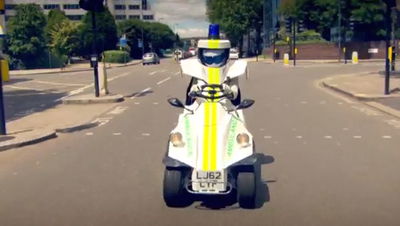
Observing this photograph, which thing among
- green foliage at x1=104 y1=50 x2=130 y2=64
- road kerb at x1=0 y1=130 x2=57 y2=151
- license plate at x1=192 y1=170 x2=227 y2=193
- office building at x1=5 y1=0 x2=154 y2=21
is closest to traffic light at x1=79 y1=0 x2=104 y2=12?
road kerb at x1=0 y1=130 x2=57 y2=151

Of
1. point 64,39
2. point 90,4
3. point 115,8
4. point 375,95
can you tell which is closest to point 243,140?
point 375,95

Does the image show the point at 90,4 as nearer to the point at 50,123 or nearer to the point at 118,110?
the point at 118,110

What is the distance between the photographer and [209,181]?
5180 millimetres

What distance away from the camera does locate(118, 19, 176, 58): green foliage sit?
9369 centimetres

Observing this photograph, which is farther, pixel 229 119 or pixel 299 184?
pixel 299 184

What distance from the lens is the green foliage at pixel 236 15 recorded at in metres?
74.5

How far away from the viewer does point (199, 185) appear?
5223 millimetres

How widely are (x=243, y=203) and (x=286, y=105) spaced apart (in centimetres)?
987

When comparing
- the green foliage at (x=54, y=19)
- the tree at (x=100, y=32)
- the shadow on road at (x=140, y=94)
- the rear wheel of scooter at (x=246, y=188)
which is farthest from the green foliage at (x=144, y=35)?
the rear wheel of scooter at (x=246, y=188)

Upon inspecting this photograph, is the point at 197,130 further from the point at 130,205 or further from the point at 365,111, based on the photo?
the point at 365,111

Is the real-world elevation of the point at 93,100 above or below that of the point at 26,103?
above

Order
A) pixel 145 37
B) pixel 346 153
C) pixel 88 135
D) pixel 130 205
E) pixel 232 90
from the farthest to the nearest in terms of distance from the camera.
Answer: pixel 145 37 → pixel 88 135 → pixel 346 153 → pixel 232 90 → pixel 130 205

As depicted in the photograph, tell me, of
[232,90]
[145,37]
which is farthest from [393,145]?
[145,37]

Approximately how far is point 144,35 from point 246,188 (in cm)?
9983
